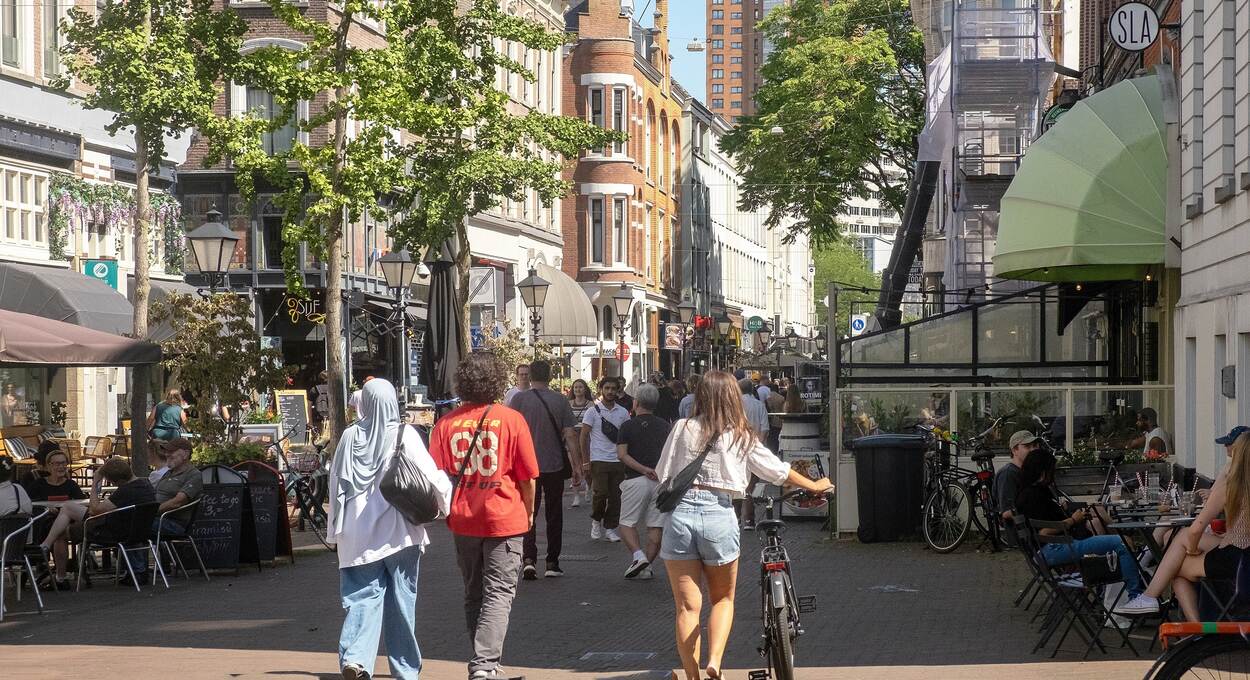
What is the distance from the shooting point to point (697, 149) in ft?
256

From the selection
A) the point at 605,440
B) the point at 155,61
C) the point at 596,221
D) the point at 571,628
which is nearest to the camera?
the point at 571,628

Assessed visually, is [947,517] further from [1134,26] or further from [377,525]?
[377,525]

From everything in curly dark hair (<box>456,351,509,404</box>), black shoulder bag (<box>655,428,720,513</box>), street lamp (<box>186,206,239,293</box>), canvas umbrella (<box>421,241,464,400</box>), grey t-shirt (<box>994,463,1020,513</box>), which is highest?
street lamp (<box>186,206,239,293</box>)

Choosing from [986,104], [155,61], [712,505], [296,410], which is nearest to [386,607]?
[712,505]

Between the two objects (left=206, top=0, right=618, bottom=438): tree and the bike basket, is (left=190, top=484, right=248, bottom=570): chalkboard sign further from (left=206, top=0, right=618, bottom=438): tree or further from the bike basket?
the bike basket

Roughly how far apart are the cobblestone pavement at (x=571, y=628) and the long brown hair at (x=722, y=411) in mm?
1689

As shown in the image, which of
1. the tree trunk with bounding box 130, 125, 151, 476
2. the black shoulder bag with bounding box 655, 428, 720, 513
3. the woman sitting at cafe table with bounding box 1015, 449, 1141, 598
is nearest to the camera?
the black shoulder bag with bounding box 655, 428, 720, 513

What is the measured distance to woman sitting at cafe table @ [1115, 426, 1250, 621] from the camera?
824 cm

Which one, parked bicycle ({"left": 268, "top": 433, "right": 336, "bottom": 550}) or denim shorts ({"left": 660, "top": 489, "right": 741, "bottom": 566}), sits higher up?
denim shorts ({"left": 660, "top": 489, "right": 741, "bottom": 566})

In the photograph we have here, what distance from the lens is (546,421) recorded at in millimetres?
14586

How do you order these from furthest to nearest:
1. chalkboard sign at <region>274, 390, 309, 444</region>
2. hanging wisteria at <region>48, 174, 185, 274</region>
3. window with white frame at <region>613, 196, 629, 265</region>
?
window with white frame at <region>613, 196, 629, 265</region>
hanging wisteria at <region>48, 174, 185, 274</region>
chalkboard sign at <region>274, 390, 309, 444</region>

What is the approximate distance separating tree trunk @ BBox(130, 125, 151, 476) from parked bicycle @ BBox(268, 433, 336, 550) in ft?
5.78

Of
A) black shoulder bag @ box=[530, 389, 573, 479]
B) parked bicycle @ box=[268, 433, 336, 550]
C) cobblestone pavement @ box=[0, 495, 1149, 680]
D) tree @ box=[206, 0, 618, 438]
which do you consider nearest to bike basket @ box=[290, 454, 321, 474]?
parked bicycle @ box=[268, 433, 336, 550]

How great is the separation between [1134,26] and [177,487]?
36.5 ft
